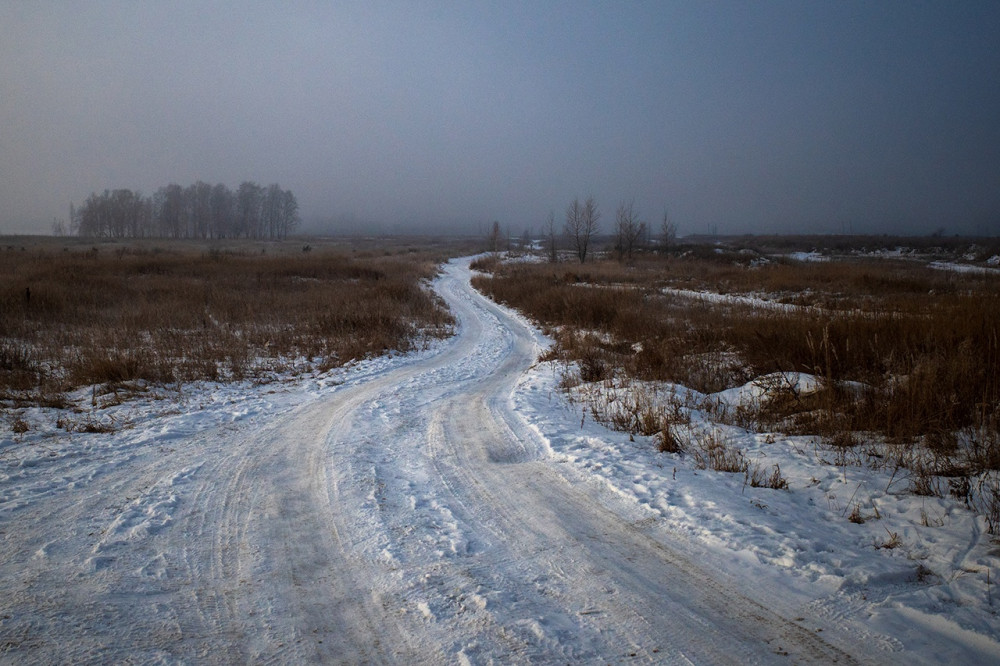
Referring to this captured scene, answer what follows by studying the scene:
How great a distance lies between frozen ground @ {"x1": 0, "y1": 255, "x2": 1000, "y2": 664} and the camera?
2.62m

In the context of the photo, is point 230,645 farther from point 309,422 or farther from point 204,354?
point 204,354

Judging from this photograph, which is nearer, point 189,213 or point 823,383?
point 823,383

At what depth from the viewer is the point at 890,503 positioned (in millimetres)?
3963

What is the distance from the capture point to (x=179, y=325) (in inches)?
534

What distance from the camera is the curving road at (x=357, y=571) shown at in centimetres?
261

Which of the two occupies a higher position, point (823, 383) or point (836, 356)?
point (836, 356)

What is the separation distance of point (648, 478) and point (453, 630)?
8.91 feet

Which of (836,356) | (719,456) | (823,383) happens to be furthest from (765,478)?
(836,356)

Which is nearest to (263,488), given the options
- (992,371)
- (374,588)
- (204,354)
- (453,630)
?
(374,588)

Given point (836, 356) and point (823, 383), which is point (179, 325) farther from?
point (836, 356)

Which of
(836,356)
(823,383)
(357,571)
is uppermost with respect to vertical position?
(836,356)

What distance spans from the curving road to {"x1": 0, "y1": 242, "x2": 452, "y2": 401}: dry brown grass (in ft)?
14.5

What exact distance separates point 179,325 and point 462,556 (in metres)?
13.5

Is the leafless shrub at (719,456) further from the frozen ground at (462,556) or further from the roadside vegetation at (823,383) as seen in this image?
the frozen ground at (462,556)
